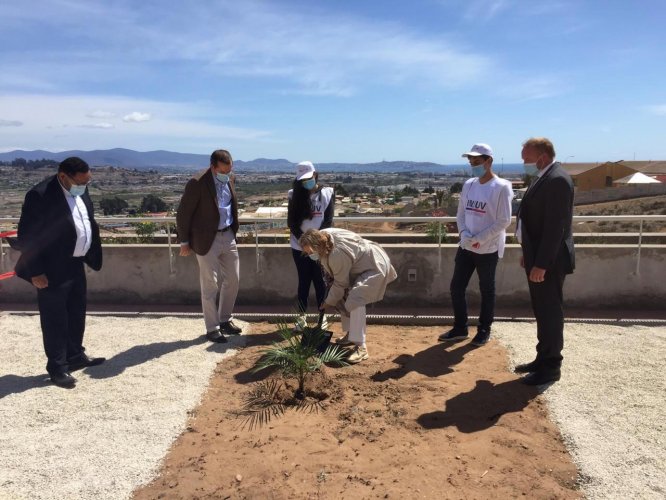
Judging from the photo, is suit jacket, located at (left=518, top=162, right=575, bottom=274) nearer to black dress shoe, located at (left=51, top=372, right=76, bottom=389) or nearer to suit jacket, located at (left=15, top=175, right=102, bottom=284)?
suit jacket, located at (left=15, top=175, right=102, bottom=284)

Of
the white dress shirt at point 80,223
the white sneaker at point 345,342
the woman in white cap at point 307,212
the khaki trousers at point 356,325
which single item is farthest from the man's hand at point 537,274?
the white dress shirt at point 80,223

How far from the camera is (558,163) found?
13.9 ft

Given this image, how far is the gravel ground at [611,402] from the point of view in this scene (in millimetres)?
3199

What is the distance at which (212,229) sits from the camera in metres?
5.40

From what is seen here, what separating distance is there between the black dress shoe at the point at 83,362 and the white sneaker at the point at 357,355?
7.88 ft

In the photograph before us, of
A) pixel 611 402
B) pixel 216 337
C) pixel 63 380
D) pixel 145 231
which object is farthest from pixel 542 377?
pixel 145 231

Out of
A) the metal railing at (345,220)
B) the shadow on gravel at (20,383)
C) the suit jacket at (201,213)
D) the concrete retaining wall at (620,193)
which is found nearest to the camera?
the shadow on gravel at (20,383)

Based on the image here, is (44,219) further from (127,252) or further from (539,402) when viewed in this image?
(539,402)

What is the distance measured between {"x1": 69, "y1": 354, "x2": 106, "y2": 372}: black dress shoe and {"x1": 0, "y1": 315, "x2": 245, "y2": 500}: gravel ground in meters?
0.11

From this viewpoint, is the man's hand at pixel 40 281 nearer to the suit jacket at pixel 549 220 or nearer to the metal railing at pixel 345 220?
the metal railing at pixel 345 220

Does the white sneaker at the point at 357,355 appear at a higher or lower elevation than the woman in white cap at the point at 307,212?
lower

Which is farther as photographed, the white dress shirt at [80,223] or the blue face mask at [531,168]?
the white dress shirt at [80,223]

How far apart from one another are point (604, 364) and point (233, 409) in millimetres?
3303

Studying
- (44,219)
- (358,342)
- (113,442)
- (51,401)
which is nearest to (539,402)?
(358,342)
